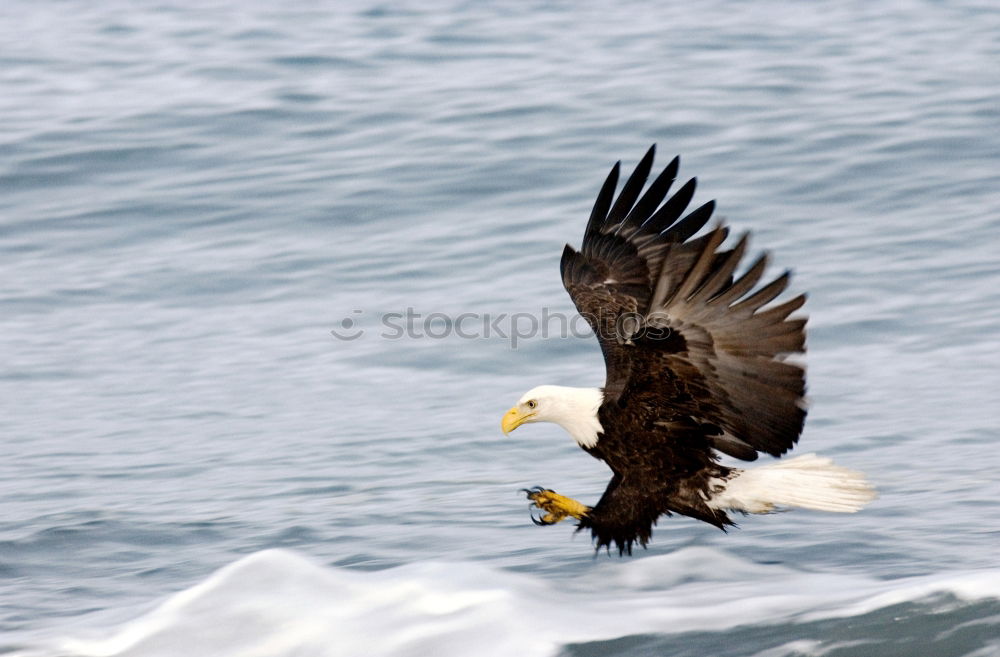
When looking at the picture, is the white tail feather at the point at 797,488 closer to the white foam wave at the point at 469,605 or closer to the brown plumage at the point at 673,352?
the brown plumage at the point at 673,352

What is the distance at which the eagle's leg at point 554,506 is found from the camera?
5.38 meters

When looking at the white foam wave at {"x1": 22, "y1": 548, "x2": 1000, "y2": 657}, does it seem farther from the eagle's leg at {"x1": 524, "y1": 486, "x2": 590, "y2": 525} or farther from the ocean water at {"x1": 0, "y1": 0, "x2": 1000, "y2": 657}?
the eagle's leg at {"x1": 524, "y1": 486, "x2": 590, "y2": 525}

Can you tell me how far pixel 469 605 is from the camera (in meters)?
5.00

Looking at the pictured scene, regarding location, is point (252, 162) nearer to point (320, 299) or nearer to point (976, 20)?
point (320, 299)

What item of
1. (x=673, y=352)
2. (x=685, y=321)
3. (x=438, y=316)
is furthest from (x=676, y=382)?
(x=438, y=316)

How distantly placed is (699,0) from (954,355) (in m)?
8.97

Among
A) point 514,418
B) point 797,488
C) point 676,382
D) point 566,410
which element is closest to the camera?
point 676,382

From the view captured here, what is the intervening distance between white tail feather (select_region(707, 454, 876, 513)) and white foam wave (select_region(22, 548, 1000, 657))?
10.2 inches

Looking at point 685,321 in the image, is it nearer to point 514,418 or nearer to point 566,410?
point 566,410

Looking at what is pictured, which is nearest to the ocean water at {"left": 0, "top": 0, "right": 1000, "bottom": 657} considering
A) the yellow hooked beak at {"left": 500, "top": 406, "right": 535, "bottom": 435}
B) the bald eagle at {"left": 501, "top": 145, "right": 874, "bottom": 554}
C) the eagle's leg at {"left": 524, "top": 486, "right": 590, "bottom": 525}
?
the eagle's leg at {"left": 524, "top": 486, "right": 590, "bottom": 525}

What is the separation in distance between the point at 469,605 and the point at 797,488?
128 cm

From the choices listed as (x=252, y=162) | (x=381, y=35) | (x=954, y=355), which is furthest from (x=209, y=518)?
(x=381, y=35)

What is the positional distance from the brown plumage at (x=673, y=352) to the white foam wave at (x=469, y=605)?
0.81 feet

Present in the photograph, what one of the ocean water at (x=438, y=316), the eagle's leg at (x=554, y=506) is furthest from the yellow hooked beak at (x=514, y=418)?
the ocean water at (x=438, y=316)
